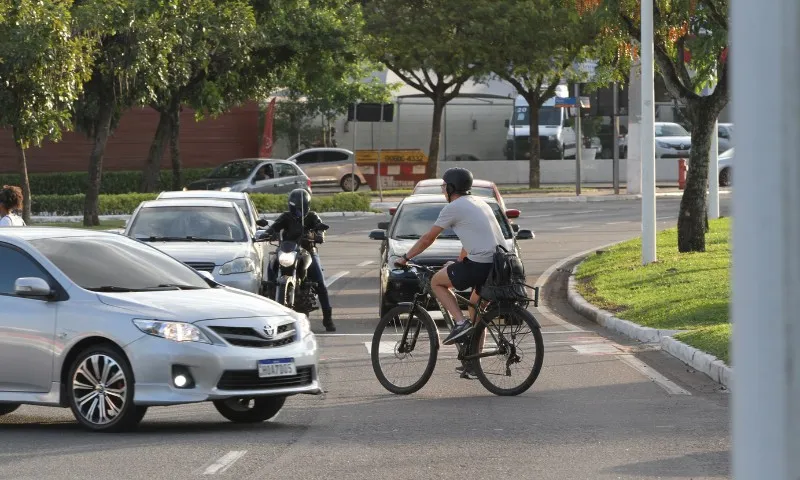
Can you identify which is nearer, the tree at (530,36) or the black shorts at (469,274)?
the black shorts at (469,274)

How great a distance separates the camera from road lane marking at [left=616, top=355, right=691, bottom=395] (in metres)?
11.8

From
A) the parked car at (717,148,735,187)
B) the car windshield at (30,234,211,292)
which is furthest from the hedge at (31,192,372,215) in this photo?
the car windshield at (30,234,211,292)

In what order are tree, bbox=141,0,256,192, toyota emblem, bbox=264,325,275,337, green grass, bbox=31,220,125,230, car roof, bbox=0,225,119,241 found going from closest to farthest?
1. toyota emblem, bbox=264,325,275,337
2. car roof, bbox=0,225,119,241
3. green grass, bbox=31,220,125,230
4. tree, bbox=141,0,256,192

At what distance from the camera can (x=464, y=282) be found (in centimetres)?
1159

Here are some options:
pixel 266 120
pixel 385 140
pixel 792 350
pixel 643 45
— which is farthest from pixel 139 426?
pixel 385 140

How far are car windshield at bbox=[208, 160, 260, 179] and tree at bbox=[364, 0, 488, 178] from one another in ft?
19.4

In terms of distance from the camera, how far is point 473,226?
1155cm

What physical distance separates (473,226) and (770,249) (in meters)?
8.60

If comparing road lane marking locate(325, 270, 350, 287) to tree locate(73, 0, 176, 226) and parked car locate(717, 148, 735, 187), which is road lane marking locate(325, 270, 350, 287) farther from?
parked car locate(717, 148, 735, 187)

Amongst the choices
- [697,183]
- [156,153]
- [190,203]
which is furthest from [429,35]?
[190,203]

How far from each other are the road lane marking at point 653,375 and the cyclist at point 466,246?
1785 mm

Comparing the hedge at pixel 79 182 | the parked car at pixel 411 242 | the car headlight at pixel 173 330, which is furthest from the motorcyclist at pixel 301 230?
the hedge at pixel 79 182

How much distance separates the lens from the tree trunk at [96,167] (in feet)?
113

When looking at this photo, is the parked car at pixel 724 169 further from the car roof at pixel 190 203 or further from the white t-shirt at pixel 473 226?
the white t-shirt at pixel 473 226
